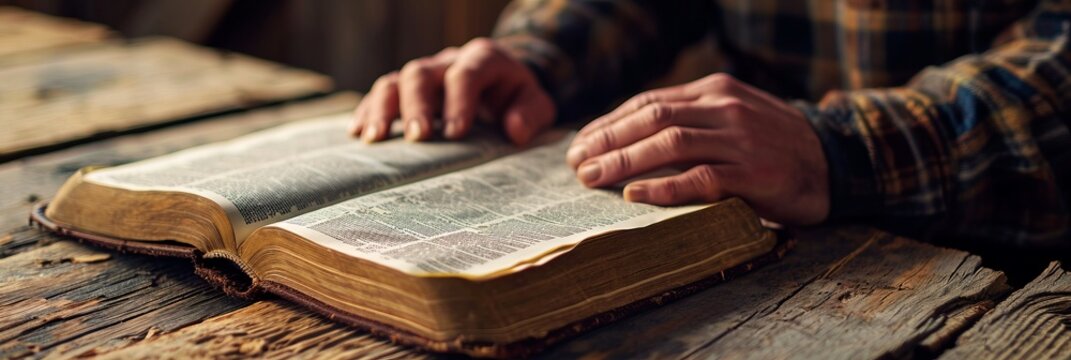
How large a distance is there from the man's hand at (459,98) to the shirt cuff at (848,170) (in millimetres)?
332

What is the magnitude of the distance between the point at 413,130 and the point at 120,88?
2.15 feet

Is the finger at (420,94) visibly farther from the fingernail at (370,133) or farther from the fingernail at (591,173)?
the fingernail at (591,173)

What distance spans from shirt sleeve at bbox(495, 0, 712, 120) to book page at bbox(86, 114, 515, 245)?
279 mm

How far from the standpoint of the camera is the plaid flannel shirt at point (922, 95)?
94 cm

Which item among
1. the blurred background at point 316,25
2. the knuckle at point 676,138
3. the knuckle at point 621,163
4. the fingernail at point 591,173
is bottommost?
the blurred background at point 316,25

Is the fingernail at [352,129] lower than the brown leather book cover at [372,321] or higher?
higher

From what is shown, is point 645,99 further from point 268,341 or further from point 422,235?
point 268,341

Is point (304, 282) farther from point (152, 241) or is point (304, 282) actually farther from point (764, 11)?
point (764, 11)

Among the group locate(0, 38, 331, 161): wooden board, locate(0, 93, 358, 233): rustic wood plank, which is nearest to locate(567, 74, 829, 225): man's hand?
locate(0, 93, 358, 233): rustic wood plank

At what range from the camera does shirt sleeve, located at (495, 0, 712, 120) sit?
4.37 feet

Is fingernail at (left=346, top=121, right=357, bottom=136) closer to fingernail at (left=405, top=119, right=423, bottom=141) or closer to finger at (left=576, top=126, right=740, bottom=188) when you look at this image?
fingernail at (left=405, top=119, right=423, bottom=141)

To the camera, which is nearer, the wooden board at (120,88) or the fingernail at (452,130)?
the fingernail at (452,130)

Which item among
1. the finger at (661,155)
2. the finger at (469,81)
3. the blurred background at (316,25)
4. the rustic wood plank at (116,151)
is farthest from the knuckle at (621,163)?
the blurred background at (316,25)

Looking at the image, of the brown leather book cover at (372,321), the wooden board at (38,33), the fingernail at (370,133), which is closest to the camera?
the brown leather book cover at (372,321)
